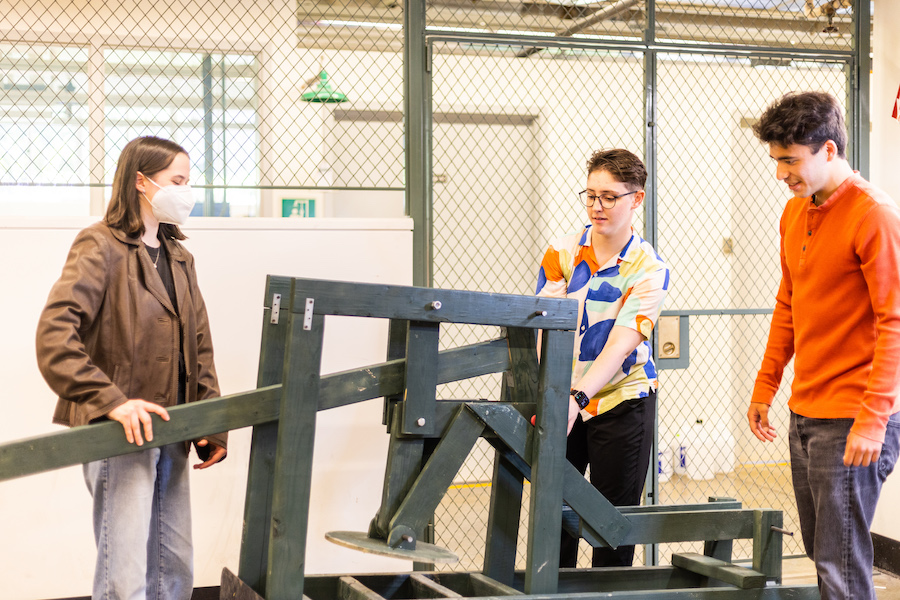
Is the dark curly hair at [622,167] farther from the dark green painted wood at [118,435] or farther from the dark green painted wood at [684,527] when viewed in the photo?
the dark green painted wood at [118,435]

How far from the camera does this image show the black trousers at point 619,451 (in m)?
2.36

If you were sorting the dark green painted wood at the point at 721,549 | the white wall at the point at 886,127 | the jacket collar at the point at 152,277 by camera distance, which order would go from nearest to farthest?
the jacket collar at the point at 152,277 < the dark green painted wood at the point at 721,549 < the white wall at the point at 886,127

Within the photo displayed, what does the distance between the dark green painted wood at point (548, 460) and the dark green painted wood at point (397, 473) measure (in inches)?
11.0

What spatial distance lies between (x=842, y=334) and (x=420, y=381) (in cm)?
96

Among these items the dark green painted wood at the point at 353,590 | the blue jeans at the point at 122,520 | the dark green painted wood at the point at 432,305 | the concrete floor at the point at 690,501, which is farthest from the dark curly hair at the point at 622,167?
Answer: the concrete floor at the point at 690,501

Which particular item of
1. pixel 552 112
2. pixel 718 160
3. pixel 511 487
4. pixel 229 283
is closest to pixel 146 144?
pixel 229 283

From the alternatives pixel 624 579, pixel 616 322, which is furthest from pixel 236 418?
pixel 624 579

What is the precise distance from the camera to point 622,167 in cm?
234

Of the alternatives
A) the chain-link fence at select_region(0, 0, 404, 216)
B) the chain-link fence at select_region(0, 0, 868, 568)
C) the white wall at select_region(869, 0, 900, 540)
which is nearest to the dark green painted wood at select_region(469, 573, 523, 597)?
the white wall at select_region(869, 0, 900, 540)

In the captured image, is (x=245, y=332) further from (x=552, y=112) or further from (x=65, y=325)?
(x=552, y=112)

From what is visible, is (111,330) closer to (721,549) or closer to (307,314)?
(307,314)

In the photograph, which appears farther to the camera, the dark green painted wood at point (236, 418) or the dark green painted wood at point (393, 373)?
the dark green painted wood at point (393, 373)

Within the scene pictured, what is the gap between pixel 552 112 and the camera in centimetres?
568

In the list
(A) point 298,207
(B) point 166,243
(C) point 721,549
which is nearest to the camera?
(B) point 166,243
